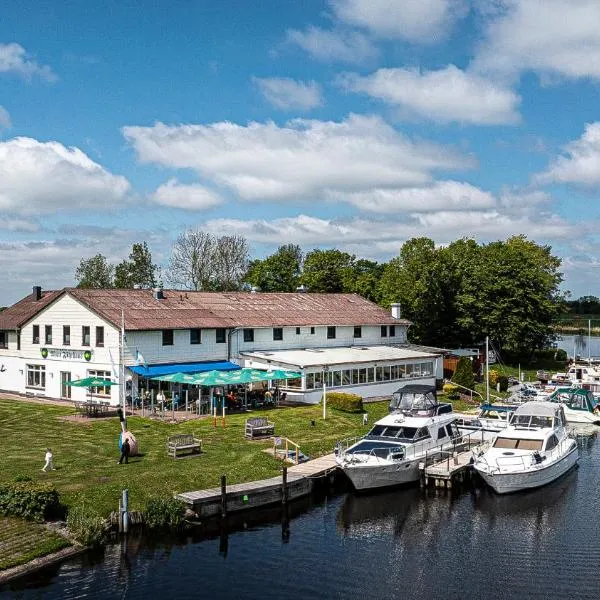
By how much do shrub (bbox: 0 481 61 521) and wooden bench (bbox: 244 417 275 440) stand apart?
48.5 ft

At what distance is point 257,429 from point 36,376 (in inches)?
982

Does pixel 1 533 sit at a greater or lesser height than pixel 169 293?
lesser

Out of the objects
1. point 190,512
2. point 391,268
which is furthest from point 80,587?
point 391,268

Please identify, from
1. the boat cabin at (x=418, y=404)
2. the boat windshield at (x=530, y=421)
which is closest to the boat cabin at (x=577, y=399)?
the boat windshield at (x=530, y=421)

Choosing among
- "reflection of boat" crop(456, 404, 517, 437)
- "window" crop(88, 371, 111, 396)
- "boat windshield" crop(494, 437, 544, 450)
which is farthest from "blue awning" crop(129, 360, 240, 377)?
"boat windshield" crop(494, 437, 544, 450)

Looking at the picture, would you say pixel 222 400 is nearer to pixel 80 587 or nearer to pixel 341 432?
pixel 341 432

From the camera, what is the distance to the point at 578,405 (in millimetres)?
54562

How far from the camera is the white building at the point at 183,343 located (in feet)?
166

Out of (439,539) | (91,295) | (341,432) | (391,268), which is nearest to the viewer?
(439,539)

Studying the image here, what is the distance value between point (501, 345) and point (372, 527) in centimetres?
5413

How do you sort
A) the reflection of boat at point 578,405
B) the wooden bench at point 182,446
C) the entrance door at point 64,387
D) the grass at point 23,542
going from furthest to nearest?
the entrance door at point 64,387, the reflection of boat at point 578,405, the wooden bench at point 182,446, the grass at point 23,542

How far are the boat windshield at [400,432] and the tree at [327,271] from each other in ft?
188

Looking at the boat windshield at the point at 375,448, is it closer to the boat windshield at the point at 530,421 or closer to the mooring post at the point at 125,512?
the boat windshield at the point at 530,421

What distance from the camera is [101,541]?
25922 mm
